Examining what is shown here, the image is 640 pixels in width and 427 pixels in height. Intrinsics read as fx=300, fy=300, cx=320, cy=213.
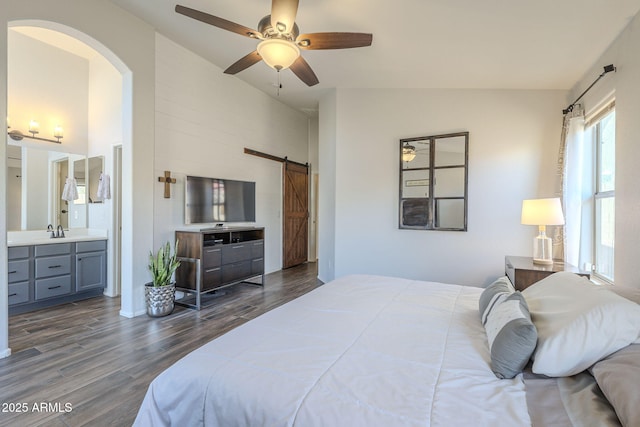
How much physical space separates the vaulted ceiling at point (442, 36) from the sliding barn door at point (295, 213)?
2.43m

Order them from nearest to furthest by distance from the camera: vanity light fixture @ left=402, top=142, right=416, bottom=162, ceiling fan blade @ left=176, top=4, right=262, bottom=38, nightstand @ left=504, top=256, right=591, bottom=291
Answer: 1. ceiling fan blade @ left=176, top=4, right=262, bottom=38
2. nightstand @ left=504, top=256, right=591, bottom=291
3. vanity light fixture @ left=402, top=142, right=416, bottom=162

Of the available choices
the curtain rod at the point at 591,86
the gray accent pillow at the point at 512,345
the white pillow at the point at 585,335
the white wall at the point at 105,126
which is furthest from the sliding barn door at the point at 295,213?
the white pillow at the point at 585,335

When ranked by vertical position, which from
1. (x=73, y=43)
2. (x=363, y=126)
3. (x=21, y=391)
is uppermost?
(x=73, y=43)

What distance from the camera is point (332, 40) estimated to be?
7.59 feet

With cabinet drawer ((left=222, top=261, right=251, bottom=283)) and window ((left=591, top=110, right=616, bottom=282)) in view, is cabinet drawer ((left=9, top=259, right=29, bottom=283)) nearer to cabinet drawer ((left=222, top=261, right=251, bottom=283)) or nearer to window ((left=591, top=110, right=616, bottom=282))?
cabinet drawer ((left=222, top=261, right=251, bottom=283))

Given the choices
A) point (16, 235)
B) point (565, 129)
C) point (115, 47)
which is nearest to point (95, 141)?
point (16, 235)

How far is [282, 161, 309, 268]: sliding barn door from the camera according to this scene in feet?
19.7

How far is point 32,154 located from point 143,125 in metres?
1.80

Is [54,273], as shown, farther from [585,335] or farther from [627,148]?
[627,148]

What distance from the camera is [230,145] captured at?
4.64 metres

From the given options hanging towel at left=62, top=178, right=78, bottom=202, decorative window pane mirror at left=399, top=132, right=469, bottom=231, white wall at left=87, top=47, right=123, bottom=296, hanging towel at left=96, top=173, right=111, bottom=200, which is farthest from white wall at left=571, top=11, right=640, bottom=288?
hanging towel at left=62, top=178, right=78, bottom=202

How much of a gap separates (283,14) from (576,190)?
337cm

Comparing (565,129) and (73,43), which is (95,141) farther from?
(565,129)

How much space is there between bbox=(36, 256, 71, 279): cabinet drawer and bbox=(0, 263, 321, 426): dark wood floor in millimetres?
418
